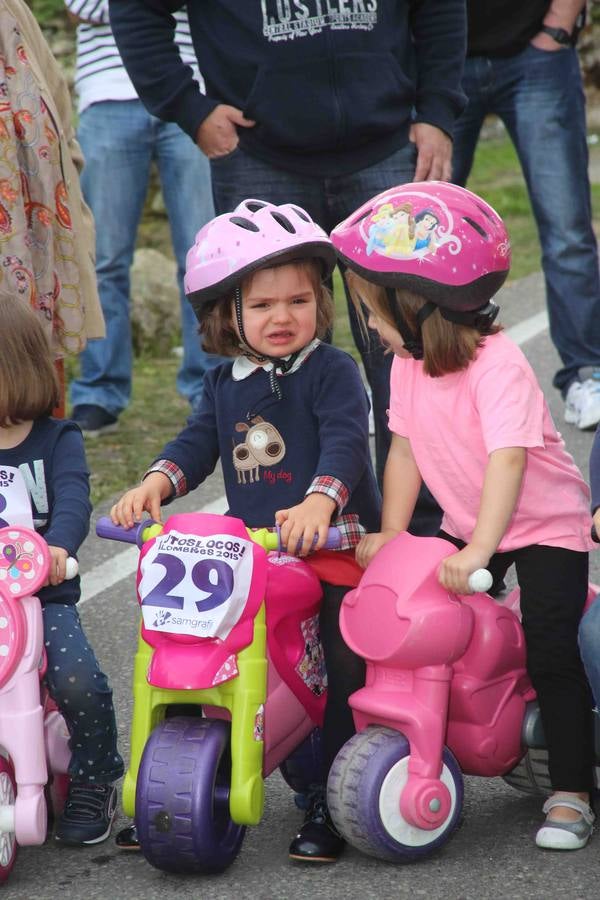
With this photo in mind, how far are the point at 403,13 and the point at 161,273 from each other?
5030 millimetres

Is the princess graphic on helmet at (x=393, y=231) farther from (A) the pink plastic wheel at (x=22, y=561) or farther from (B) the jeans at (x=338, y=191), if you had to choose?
(B) the jeans at (x=338, y=191)

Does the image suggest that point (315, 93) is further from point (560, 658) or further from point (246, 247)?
point (560, 658)

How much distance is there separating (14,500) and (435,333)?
103 centimetres

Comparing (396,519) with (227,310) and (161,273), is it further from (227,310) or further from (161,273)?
(161,273)

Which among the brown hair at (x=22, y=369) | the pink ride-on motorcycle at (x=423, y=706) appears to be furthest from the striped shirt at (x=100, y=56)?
the pink ride-on motorcycle at (x=423, y=706)

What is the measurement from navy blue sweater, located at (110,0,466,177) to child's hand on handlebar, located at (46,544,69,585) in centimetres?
168

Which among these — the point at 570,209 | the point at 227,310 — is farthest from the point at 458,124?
the point at 227,310

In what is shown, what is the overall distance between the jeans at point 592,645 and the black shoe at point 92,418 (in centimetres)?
406

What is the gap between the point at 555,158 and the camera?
6219 millimetres

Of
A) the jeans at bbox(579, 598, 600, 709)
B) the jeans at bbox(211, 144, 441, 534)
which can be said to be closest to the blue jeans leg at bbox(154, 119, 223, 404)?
the jeans at bbox(211, 144, 441, 534)

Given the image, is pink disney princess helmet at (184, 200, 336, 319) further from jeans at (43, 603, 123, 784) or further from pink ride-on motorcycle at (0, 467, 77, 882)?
jeans at (43, 603, 123, 784)

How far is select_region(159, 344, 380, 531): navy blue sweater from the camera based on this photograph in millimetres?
3408

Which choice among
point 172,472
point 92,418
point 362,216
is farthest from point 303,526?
point 92,418

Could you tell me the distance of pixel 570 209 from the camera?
20.6 ft
